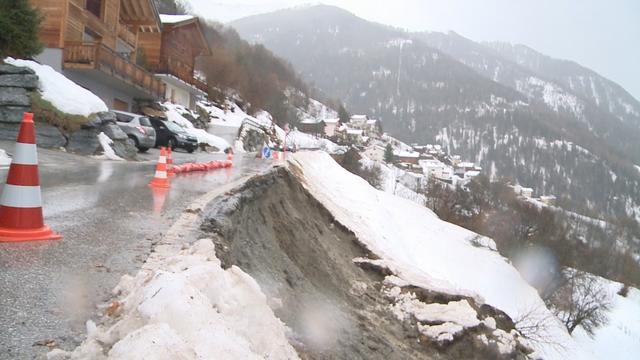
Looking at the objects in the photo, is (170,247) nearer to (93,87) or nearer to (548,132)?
(93,87)

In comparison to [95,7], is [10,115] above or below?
below

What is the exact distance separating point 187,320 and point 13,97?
12.3 meters

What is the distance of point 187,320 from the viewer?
2.49 m

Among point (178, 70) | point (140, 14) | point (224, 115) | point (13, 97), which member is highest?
point (140, 14)

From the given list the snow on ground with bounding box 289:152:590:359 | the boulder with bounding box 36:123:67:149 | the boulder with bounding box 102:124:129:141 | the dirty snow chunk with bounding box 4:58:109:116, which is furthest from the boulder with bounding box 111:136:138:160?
the snow on ground with bounding box 289:152:590:359

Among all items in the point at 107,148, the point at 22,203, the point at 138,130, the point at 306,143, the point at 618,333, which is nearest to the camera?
the point at 22,203

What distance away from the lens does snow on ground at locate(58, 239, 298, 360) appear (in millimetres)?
2230

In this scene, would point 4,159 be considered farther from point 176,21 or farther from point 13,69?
point 176,21

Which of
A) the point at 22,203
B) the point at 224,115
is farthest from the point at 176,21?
the point at 22,203

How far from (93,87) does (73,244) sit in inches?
855

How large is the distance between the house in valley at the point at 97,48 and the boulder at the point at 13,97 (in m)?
6.85

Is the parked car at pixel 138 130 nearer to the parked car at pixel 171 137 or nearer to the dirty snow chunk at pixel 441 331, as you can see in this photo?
the parked car at pixel 171 137

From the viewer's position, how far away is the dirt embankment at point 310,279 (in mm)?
4496

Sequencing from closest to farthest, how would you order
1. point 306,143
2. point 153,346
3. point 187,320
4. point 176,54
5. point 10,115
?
point 153,346 < point 187,320 < point 10,115 < point 176,54 < point 306,143
